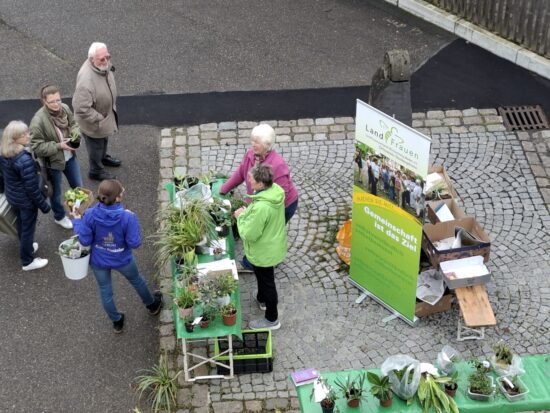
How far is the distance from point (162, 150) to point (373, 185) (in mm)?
3813

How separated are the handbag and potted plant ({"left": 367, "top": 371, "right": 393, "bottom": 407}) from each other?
13.3ft

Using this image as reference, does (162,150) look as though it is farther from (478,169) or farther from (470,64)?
(470,64)

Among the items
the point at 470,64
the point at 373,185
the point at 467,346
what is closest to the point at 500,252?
the point at 467,346

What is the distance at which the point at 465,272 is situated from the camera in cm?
820

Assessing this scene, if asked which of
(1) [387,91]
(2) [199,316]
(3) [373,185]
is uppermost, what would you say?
(1) [387,91]

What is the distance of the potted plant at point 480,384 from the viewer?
670 centimetres

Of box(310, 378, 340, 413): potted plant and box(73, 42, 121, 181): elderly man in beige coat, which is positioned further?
box(73, 42, 121, 181): elderly man in beige coat

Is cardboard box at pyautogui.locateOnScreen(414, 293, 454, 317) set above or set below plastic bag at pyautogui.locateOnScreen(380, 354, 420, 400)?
below

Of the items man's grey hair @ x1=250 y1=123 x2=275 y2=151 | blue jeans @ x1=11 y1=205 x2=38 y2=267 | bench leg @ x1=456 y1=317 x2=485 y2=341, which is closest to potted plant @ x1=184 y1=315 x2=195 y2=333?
man's grey hair @ x1=250 y1=123 x2=275 y2=151

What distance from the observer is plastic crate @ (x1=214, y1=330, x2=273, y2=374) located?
7848mm

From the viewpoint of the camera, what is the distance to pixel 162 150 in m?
11.0

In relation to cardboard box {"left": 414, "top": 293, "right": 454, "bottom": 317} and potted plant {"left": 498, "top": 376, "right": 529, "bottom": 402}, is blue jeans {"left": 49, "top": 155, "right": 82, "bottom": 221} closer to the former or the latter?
cardboard box {"left": 414, "top": 293, "right": 454, "bottom": 317}

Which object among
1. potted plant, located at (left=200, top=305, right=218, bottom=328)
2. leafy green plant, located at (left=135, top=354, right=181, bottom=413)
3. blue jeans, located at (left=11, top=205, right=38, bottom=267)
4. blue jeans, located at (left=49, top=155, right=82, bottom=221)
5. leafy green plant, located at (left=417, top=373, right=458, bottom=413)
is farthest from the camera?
blue jeans, located at (left=49, top=155, right=82, bottom=221)

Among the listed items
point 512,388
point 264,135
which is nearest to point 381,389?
point 512,388
